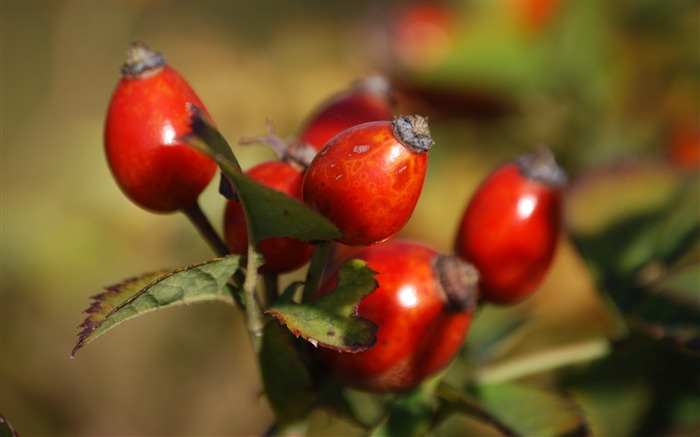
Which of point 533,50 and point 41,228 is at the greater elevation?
point 533,50

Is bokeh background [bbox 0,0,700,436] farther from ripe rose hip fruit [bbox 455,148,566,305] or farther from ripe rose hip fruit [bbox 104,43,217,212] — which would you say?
ripe rose hip fruit [bbox 104,43,217,212]

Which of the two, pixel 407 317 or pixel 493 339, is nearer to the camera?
pixel 407 317

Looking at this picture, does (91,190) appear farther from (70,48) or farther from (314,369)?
(314,369)

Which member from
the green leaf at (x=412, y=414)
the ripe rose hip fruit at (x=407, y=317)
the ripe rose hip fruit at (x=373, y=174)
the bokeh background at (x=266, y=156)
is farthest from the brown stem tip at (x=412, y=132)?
the bokeh background at (x=266, y=156)

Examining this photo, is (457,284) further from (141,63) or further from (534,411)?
(141,63)

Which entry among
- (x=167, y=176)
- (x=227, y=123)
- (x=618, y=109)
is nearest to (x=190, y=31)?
(x=227, y=123)

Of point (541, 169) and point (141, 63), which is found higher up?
point (141, 63)

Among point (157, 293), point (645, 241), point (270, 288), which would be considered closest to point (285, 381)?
point (270, 288)
